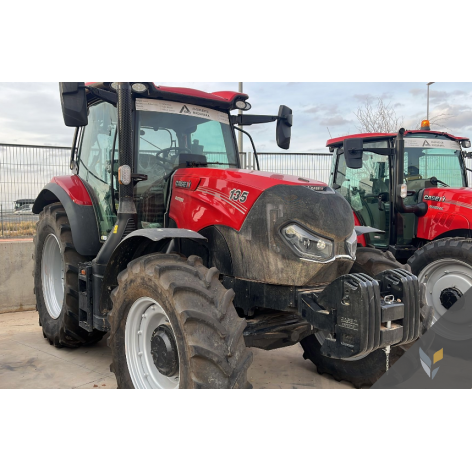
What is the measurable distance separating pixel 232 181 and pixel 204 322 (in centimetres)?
117

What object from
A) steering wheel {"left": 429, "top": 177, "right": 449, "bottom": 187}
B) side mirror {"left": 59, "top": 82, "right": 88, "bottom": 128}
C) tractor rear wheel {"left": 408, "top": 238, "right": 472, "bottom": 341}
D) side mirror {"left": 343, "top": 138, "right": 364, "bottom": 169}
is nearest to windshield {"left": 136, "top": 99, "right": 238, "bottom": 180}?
side mirror {"left": 59, "top": 82, "right": 88, "bottom": 128}

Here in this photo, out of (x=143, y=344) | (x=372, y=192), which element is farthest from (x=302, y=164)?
(x=143, y=344)

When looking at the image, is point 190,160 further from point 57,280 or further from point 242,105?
point 57,280

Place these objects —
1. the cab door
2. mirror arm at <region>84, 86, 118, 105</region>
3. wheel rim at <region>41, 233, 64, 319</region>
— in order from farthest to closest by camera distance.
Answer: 1. the cab door
2. wheel rim at <region>41, 233, 64, 319</region>
3. mirror arm at <region>84, 86, 118, 105</region>

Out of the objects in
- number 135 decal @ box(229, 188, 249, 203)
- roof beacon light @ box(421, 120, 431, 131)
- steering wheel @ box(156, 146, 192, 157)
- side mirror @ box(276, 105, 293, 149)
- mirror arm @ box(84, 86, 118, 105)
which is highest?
roof beacon light @ box(421, 120, 431, 131)

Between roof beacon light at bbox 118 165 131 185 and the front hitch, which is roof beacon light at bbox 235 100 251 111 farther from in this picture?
the front hitch

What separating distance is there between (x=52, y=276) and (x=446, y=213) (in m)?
4.95

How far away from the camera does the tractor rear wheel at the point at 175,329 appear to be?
269 cm

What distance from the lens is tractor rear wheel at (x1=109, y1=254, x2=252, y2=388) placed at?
269 cm

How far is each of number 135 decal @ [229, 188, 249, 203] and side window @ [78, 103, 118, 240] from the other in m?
1.40

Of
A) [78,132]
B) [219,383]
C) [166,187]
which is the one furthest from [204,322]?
[78,132]

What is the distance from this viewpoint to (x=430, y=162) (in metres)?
6.39

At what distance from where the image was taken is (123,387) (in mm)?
3465

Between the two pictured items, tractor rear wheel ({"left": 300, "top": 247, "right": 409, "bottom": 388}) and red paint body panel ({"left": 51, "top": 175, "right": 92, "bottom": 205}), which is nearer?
tractor rear wheel ({"left": 300, "top": 247, "right": 409, "bottom": 388})
